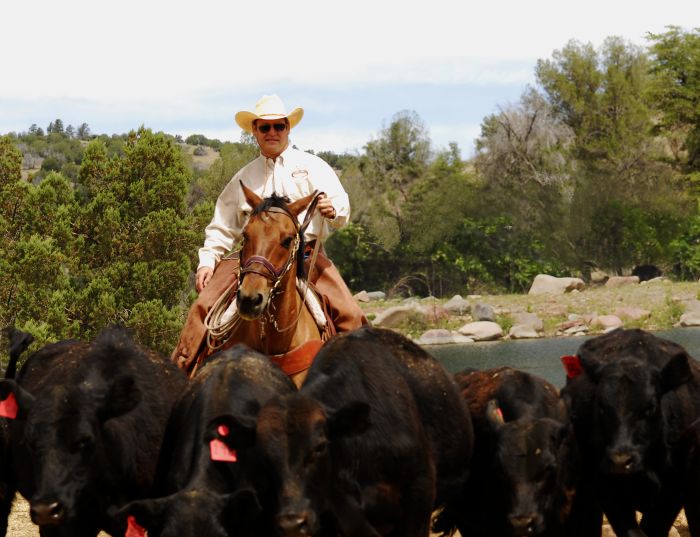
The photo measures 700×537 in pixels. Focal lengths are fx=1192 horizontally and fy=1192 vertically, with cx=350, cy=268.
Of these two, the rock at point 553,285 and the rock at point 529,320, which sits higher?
the rock at point 529,320

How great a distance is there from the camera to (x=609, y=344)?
8.91 meters

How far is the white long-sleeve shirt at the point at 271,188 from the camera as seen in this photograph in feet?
32.3

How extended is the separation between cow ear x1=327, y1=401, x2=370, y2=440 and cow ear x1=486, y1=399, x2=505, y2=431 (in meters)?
1.49

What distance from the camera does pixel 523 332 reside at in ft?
122

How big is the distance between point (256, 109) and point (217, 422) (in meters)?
4.10

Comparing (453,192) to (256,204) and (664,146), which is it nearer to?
(664,146)

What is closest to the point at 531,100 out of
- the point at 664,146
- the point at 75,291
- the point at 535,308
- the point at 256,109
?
the point at 664,146

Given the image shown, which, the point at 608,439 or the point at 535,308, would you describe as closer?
the point at 608,439

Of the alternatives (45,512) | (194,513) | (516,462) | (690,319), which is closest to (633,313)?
(690,319)

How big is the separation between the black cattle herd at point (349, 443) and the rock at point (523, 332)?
2798 cm

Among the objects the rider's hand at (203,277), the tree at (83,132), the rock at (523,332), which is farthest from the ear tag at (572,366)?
the tree at (83,132)

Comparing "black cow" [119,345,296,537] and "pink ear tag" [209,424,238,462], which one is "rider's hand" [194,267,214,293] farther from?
"pink ear tag" [209,424,238,462]

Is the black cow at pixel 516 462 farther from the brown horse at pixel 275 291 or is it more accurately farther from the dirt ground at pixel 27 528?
the dirt ground at pixel 27 528

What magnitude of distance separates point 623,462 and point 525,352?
24368mm
